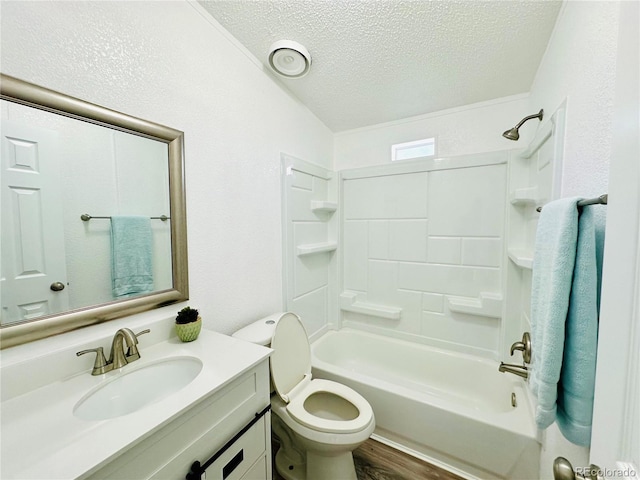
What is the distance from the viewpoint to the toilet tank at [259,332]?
51.9 inches

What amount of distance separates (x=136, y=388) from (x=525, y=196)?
2281 mm

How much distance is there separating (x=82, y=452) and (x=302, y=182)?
69.8 inches

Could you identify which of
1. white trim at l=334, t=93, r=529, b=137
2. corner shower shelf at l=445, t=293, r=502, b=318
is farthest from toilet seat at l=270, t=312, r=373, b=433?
white trim at l=334, t=93, r=529, b=137

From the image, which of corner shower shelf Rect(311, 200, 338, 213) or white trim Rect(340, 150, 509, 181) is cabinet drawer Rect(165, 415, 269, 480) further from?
white trim Rect(340, 150, 509, 181)

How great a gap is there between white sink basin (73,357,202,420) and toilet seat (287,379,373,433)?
0.59m

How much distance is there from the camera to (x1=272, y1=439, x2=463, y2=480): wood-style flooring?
141cm

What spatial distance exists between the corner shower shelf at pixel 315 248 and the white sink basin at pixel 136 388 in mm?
1096

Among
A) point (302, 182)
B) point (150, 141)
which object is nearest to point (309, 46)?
point (302, 182)

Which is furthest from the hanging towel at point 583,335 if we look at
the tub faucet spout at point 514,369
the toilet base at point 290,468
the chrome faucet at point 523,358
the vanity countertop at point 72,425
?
the toilet base at point 290,468

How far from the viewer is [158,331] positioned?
1.09 m

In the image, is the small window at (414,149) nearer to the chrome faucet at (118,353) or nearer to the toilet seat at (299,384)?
the toilet seat at (299,384)

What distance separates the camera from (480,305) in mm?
1893

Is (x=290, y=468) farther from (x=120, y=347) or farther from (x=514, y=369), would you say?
(x=514, y=369)

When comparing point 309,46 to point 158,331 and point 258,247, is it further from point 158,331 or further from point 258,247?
point 158,331
